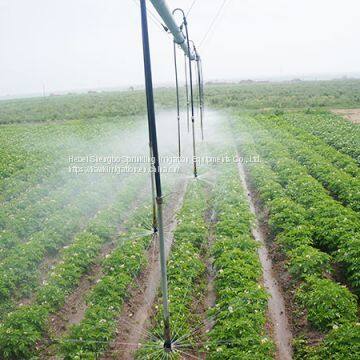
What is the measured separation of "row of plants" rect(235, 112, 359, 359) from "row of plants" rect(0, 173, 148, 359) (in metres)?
5.40

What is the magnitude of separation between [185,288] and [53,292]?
3.20 m

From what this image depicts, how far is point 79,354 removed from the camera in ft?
22.8

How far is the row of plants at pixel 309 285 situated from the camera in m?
7.12

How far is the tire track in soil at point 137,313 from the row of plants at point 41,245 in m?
2.78

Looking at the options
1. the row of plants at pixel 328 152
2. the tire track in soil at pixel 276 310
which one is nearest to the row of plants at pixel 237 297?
the tire track in soil at pixel 276 310

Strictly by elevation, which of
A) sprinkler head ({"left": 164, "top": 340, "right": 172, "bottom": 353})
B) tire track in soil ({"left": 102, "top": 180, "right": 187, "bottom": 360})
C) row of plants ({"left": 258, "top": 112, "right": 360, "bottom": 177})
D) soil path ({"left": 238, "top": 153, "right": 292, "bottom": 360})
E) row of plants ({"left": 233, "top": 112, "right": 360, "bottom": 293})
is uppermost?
row of plants ({"left": 258, "top": 112, "right": 360, "bottom": 177})

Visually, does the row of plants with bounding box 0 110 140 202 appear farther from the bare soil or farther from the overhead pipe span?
the bare soil

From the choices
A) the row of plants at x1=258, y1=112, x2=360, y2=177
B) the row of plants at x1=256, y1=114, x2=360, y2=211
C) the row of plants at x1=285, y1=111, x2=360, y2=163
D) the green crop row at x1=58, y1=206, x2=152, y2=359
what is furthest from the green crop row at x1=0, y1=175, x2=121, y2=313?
the row of plants at x1=285, y1=111, x2=360, y2=163

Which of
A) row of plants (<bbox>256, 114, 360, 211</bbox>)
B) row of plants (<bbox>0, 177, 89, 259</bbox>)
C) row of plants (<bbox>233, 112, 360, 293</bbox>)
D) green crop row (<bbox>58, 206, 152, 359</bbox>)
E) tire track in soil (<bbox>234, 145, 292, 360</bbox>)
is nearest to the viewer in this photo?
green crop row (<bbox>58, 206, 152, 359</bbox>)

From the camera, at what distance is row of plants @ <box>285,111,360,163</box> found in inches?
862

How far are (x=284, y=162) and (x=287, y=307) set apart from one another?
35.7 ft

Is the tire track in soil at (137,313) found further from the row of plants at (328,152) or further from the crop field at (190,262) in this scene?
the row of plants at (328,152)

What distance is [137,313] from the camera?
8.80 metres

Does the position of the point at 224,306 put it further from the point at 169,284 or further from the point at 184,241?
the point at 184,241
